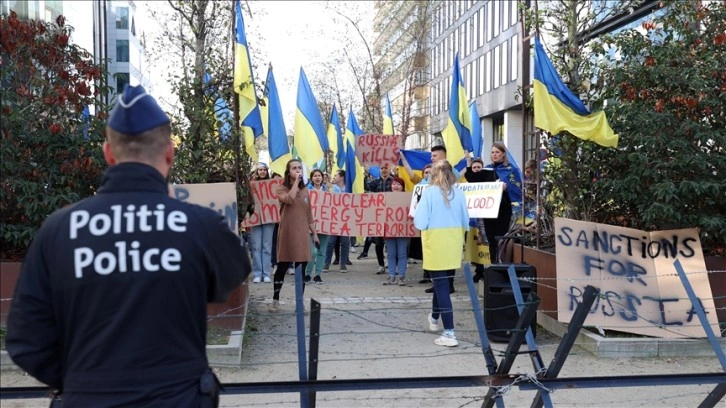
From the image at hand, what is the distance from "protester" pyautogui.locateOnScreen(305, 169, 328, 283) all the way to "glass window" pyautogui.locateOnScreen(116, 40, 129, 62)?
6272 cm

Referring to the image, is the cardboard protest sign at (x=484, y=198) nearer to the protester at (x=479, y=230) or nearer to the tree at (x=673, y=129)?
the protester at (x=479, y=230)

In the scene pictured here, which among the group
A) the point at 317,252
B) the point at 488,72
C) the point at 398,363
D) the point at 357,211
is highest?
the point at 488,72

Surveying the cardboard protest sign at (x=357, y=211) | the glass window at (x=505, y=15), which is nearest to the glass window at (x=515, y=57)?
the glass window at (x=505, y=15)

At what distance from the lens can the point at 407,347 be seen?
7.87m

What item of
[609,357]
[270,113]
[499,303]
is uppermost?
[270,113]

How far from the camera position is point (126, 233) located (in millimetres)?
2268

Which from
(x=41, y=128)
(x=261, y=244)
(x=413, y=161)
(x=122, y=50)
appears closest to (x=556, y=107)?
(x=261, y=244)

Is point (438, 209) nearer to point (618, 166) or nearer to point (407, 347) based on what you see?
point (407, 347)

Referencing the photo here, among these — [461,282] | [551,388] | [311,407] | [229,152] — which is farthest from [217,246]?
[461,282]

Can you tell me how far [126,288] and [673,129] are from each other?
7472 mm

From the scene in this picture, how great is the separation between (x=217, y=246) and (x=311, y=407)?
2105 mm

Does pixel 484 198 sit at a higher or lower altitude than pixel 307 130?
lower

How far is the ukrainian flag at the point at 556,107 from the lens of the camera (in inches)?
337

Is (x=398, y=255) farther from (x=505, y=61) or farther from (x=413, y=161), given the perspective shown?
(x=505, y=61)
